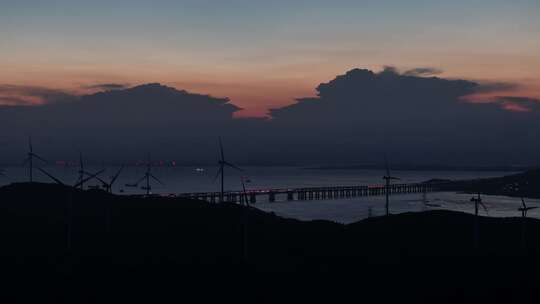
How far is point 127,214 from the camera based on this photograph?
335 ft

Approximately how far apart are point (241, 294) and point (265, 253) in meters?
19.3

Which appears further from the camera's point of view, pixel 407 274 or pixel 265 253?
pixel 265 253

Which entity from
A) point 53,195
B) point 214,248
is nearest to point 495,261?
point 214,248

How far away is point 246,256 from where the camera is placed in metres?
69.5

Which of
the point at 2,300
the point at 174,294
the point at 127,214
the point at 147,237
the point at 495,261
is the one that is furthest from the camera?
the point at 127,214

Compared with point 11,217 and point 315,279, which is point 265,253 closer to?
point 315,279

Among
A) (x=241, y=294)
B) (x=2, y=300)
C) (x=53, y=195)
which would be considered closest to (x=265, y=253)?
(x=241, y=294)

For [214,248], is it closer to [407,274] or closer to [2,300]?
[407,274]

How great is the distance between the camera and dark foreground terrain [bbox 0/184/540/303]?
184 ft

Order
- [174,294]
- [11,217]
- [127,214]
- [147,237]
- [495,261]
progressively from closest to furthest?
1. [174,294]
2. [495,261]
3. [147,237]
4. [11,217]
5. [127,214]

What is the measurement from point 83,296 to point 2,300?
6.43 meters

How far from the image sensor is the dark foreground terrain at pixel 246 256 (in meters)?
56.2

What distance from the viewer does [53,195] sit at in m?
116

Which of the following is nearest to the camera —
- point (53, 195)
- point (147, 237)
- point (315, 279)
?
point (315, 279)
